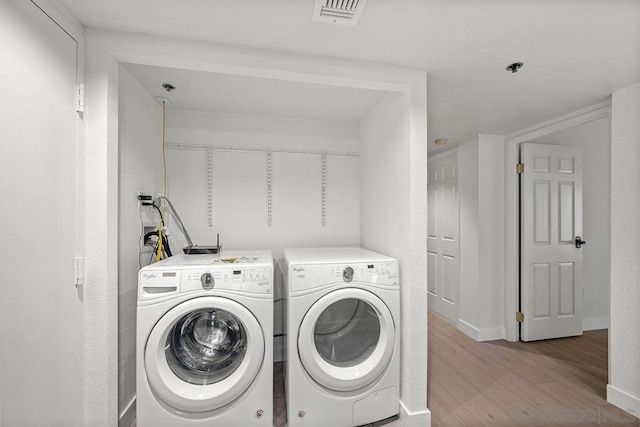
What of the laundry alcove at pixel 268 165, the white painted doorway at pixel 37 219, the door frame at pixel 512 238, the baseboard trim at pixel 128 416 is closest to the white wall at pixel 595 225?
the door frame at pixel 512 238

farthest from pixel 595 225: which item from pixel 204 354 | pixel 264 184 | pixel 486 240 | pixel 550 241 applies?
pixel 204 354

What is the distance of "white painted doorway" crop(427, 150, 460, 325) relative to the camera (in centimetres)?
323

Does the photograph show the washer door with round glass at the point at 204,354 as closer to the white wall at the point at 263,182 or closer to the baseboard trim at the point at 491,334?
the white wall at the point at 263,182

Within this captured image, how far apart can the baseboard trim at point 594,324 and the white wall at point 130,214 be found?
168 inches

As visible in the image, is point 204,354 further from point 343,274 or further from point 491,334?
point 491,334

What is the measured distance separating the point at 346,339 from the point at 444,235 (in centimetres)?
225

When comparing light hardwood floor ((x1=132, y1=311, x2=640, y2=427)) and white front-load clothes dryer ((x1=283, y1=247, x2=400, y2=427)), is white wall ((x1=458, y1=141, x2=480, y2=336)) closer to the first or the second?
light hardwood floor ((x1=132, y1=311, x2=640, y2=427))

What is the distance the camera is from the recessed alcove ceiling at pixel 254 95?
70.2 inches

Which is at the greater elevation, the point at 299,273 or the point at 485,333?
the point at 299,273

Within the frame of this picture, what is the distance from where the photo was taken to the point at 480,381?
84.8 inches

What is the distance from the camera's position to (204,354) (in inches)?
63.2

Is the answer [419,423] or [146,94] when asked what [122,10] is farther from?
[419,423]

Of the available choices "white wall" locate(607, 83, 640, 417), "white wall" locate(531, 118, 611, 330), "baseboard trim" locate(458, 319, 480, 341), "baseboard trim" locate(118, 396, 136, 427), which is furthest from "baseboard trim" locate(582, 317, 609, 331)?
"baseboard trim" locate(118, 396, 136, 427)

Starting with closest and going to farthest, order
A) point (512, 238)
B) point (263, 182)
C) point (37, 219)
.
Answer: point (37, 219), point (263, 182), point (512, 238)
